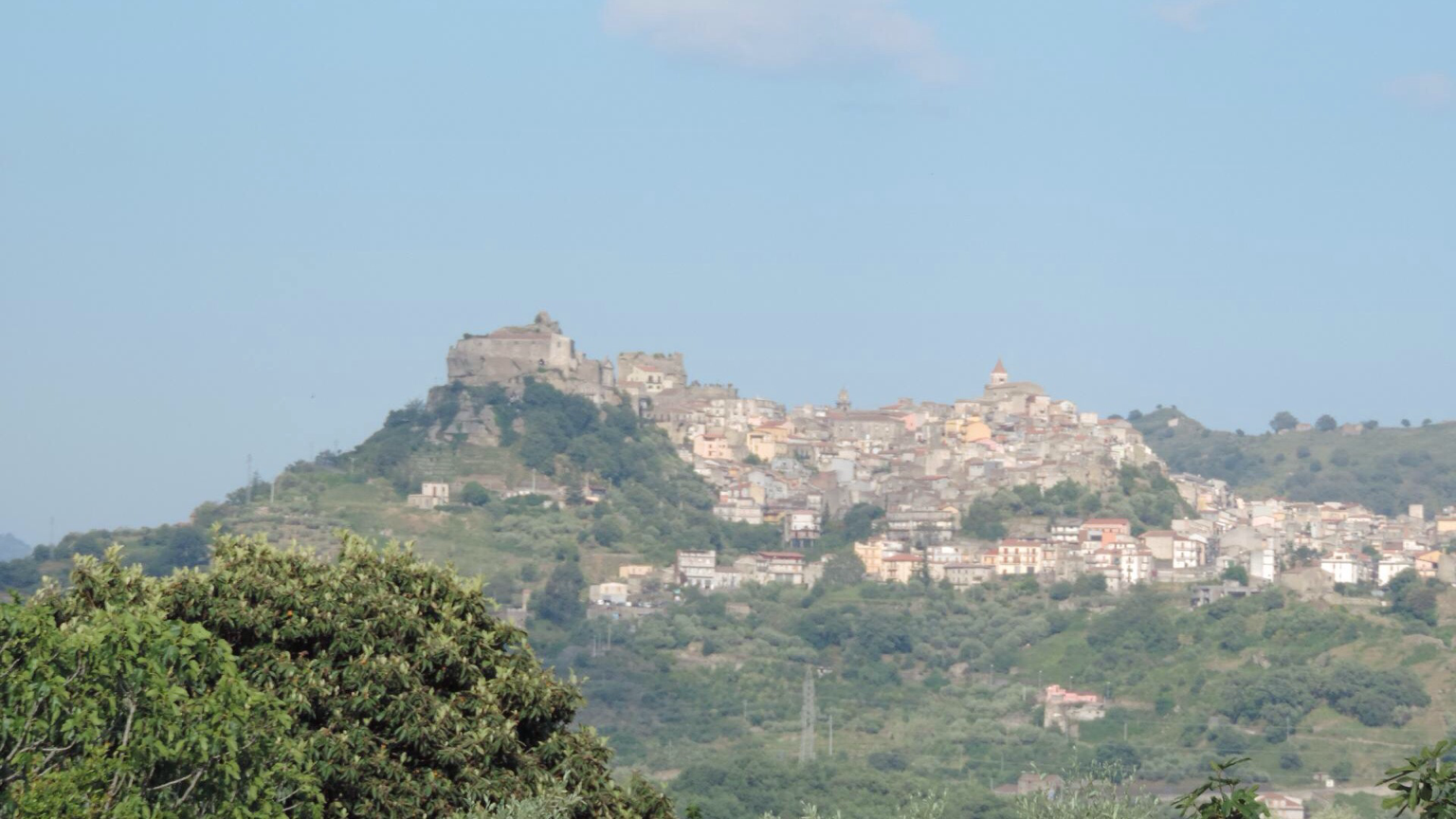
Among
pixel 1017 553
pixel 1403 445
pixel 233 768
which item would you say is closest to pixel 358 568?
pixel 233 768

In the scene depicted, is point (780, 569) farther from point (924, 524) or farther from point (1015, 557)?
point (1015, 557)

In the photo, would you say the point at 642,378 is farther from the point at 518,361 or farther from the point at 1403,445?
the point at 1403,445

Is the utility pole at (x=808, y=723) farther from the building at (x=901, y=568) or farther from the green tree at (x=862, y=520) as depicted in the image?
the green tree at (x=862, y=520)

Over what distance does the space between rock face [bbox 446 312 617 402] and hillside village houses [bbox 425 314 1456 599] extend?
10 centimetres

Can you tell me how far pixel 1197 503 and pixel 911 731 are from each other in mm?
42457

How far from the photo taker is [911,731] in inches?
3152

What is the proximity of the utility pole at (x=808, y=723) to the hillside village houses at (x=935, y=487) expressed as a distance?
1901 cm

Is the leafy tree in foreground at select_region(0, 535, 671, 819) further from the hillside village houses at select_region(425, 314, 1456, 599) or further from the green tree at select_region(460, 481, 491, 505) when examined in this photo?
the green tree at select_region(460, 481, 491, 505)

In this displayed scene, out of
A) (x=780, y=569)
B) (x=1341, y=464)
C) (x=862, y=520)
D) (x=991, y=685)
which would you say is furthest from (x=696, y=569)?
(x=1341, y=464)

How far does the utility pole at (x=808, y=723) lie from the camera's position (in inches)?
2872

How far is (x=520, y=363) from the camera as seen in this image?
120875mm

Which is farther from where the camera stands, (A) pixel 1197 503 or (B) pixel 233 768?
(A) pixel 1197 503

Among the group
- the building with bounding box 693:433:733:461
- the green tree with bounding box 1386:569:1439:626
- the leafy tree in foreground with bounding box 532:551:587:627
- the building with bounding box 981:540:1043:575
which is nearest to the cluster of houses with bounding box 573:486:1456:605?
the building with bounding box 981:540:1043:575

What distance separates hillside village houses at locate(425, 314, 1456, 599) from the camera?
103m
